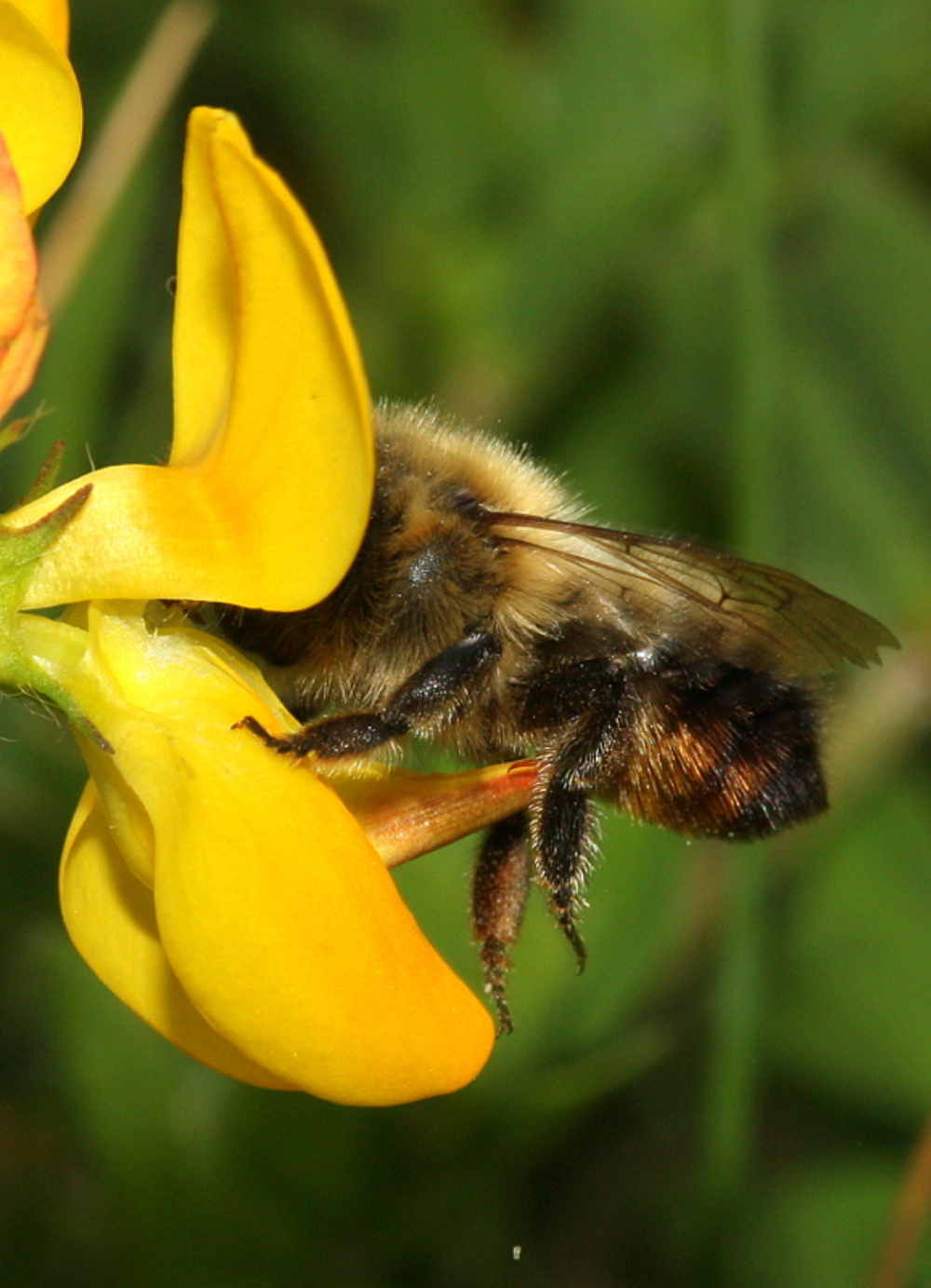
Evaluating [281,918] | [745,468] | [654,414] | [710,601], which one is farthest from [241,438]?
[654,414]

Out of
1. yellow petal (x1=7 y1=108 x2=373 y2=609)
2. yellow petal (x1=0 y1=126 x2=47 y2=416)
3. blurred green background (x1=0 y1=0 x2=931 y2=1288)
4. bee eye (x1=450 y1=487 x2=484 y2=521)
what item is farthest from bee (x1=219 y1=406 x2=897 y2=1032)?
blurred green background (x1=0 y1=0 x2=931 y2=1288)

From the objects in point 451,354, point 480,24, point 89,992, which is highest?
point 480,24

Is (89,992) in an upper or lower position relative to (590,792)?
lower

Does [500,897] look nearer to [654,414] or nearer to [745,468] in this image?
[745,468]

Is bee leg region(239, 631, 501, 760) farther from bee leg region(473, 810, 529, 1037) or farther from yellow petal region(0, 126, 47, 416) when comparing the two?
yellow petal region(0, 126, 47, 416)

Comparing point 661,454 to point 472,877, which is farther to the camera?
point 661,454

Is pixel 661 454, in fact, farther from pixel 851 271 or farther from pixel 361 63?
pixel 361 63

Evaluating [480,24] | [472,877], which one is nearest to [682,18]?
[480,24]

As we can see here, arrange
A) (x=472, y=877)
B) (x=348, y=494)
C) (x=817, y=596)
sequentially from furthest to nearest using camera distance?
(x=472, y=877)
(x=817, y=596)
(x=348, y=494)
